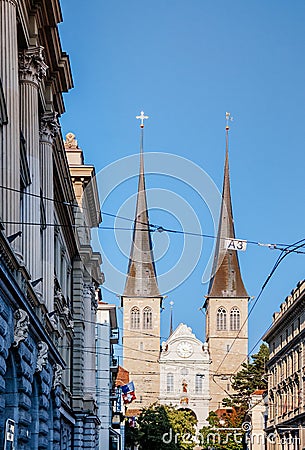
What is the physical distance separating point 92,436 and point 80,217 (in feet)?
34.0

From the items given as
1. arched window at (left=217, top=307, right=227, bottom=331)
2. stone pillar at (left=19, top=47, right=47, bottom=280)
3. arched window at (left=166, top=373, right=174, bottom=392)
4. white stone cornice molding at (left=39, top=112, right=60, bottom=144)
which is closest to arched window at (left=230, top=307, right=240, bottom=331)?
arched window at (left=217, top=307, right=227, bottom=331)

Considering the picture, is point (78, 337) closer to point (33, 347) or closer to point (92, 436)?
point (92, 436)

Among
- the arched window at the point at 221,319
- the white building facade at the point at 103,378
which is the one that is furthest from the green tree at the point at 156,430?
the arched window at the point at 221,319

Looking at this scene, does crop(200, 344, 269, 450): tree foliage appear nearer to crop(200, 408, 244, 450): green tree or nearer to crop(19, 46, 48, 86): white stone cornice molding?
crop(200, 408, 244, 450): green tree

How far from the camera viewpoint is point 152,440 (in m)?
92.9

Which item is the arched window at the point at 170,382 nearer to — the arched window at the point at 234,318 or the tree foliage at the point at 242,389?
the arched window at the point at 234,318

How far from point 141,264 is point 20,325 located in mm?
127943

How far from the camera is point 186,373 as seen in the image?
151m

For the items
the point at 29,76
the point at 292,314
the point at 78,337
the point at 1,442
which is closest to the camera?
the point at 1,442

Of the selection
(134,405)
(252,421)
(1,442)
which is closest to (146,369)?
(134,405)

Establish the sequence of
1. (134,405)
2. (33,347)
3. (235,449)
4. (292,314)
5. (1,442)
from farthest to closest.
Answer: (134,405) < (235,449) < (292,314) < (33,347) < (1,442)

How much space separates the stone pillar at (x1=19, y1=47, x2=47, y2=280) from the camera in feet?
73.9

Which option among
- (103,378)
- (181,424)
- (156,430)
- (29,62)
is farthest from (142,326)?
(29,62)

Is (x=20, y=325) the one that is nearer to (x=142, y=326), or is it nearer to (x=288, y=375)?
(x=288, y=375)
